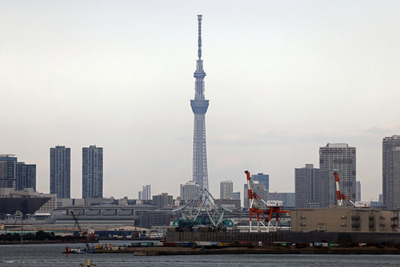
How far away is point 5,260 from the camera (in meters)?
193

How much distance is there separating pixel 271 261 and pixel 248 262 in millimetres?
4964

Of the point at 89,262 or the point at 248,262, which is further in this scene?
the point at 248,262

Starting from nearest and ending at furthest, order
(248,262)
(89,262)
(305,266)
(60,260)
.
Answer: (89,262) → (305,266) → (248,262) → (60,260)

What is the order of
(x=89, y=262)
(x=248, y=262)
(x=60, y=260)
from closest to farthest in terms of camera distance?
(x=89, y=262) < (x=248, y=262) < (x=60, y=260)

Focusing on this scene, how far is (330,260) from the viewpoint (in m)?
177

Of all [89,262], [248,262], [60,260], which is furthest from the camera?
[60,260]


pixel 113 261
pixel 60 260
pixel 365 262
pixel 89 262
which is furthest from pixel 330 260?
pixel 89 262

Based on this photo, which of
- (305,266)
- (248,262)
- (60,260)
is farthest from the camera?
(60,260)

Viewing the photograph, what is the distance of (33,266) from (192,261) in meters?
27.3

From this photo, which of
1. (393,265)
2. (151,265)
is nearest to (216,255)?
(151,265)

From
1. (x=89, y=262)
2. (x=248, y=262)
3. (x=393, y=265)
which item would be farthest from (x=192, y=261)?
(x=89, y=262)

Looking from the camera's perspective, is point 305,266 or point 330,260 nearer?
point 305,266

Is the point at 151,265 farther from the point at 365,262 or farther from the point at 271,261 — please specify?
the point at 365,262

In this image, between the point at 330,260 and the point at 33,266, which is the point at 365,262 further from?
the point at 33,266
